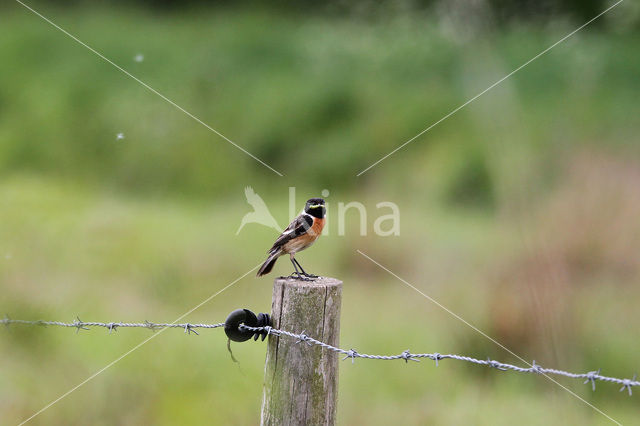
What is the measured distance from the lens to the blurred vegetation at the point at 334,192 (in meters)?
6.50

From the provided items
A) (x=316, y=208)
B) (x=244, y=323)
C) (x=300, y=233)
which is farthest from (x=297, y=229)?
(x=244, y=323)

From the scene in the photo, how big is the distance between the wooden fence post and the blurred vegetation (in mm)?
1970

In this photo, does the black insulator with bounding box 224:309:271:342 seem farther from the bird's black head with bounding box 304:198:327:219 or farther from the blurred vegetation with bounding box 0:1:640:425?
the blurred vegetation with bounding box 0:1:640:425

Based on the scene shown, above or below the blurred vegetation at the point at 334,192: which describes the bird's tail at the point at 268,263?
below

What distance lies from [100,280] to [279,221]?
275 centimetres

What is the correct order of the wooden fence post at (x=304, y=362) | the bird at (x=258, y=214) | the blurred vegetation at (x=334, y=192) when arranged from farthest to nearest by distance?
the bird at (x=258, y=214)
the blurred vegetation at (x=334, y=192)
the wooden fence post at (x=304, y=362)

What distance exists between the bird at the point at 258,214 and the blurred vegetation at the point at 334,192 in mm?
199

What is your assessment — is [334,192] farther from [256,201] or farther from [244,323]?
[244,323]

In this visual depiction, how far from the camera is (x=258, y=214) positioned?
11.6 m

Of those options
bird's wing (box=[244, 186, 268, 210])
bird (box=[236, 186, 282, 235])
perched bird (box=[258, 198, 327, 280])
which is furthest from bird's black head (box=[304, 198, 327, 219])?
bird's wing (box=[244, 186, 268, 210])

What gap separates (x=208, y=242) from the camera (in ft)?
34.3

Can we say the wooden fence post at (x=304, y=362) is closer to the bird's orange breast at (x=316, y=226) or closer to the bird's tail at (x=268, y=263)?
the bird's tail at (x=268, y=263)

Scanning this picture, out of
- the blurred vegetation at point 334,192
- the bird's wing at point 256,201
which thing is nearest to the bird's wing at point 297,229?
the blurred vegetation at point 334,192

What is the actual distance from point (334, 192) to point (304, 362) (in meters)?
9.81
